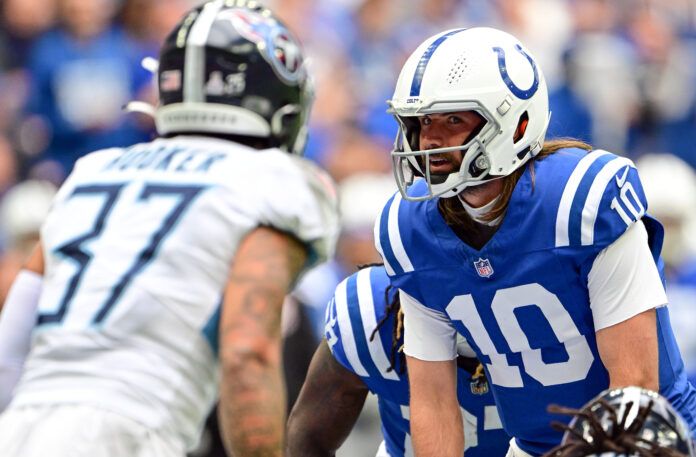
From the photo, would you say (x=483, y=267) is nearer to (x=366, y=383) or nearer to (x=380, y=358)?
(x=380, y=358)

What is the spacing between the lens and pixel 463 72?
371 cm

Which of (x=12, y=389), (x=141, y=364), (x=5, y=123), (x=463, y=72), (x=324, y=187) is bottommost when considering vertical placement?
(x=5, y=123)

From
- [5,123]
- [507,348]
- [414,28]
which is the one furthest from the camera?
[414,28]

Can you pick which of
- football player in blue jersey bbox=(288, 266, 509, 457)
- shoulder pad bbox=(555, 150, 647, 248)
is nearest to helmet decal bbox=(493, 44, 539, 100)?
shoulder pad bbox=(555, 150, 647, 248)

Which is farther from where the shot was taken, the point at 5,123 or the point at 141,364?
the point at 5,123

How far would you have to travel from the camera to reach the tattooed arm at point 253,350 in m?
3.23

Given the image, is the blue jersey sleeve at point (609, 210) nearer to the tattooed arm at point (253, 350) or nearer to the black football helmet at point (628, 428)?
the black football helmet at point (628, 428)

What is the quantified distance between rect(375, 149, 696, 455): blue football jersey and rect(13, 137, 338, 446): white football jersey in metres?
0.42

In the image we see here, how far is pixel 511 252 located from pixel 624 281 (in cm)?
30

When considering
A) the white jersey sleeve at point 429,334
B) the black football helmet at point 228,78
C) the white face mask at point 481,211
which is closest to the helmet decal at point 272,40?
the black football helmet at point 228,78

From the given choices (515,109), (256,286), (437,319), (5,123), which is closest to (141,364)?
(256,286)

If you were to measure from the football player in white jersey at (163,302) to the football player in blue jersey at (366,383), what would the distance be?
2.68ft

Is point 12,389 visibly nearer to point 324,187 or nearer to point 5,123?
point 324,187

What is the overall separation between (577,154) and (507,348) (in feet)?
1.73
